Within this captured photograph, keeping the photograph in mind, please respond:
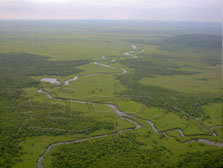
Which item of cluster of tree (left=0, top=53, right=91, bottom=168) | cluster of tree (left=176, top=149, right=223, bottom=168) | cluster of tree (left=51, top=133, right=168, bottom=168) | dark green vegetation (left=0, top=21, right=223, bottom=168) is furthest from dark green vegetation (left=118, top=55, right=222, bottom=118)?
cluster of tree (left=51, top=133, right=168, bottom=168)

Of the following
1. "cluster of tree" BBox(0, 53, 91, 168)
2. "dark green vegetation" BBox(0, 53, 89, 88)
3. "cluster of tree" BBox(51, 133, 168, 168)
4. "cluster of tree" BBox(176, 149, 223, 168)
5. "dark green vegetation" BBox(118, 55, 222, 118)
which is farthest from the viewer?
"dark green vegetation" BBox(0, 53, 89, 88)

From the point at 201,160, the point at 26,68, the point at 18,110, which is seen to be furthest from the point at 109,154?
the point at 26,68

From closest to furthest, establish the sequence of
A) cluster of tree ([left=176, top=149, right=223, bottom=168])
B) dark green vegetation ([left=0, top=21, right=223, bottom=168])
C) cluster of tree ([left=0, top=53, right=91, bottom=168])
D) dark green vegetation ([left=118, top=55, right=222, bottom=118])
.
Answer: cluster of tree ([left=176, top=149, right=223, bottom=168])
dark green vegetation ([left=0, top=21, right=223, bottom=168])
cluster of tree ([left=0, top=53, right=91, bottom=168])
dark green vegetation ([left=118, top=55, right=222, bottom=118])

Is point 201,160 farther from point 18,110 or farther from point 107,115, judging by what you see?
point 18,110

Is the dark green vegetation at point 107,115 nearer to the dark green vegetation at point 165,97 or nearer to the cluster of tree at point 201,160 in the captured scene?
the dark green vegetation at point 165,97

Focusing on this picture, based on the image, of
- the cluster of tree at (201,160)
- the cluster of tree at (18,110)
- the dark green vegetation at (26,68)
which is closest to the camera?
the cluster of tree at (201,160)

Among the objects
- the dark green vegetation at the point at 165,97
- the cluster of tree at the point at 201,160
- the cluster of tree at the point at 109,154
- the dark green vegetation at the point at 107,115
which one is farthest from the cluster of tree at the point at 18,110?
the dark green vegetation at the point at 165,97

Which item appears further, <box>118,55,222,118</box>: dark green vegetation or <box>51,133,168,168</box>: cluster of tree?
<box>118,55,222,118</box>: dark green vegetation

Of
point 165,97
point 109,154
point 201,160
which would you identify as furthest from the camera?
point 165,97

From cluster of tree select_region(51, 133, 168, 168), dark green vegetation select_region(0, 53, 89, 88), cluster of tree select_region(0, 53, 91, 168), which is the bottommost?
cluster of tree select_region(51, 133, 168, 168)

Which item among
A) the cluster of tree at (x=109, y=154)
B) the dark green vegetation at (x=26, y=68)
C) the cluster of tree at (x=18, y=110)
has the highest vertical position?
the dark green vegetation at (x=26, y=68)

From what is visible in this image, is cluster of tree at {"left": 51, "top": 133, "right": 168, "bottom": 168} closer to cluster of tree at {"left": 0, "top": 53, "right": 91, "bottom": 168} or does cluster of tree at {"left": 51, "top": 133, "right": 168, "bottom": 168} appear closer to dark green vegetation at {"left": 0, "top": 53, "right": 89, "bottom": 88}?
cluster of tree at {"left": 0, "top": 53, "right": 91, "bottom": 168}
